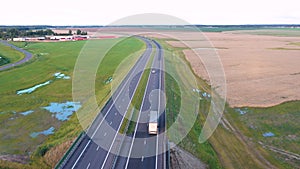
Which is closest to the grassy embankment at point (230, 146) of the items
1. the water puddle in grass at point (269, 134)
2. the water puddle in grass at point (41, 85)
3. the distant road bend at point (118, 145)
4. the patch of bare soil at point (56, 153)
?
the water puddle in grass at point (269, 134)

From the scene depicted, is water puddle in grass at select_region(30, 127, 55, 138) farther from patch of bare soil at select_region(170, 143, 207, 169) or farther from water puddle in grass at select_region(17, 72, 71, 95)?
water puddle in grass at select_region(17, 72, 71, 95)

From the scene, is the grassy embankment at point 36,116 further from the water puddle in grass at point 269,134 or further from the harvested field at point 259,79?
the harvested field at point 259,79

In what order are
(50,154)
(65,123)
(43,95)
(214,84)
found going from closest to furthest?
(50,154), (65,123), (43,95), (214,84)

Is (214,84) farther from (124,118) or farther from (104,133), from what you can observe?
(104,133)

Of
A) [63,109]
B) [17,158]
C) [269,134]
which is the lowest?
[17,158]

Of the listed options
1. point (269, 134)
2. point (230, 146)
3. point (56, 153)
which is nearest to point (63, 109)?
point (56, 153)

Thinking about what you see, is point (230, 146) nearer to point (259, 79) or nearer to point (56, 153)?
point (56, 153)

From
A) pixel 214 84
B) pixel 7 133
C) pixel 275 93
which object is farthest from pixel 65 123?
pixel 275 93
